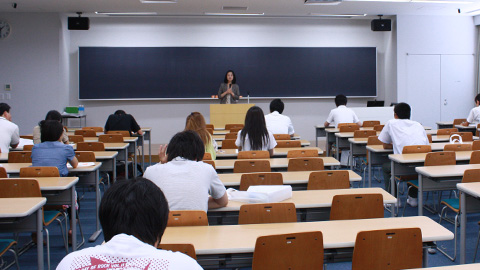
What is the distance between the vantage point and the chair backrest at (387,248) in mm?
2354

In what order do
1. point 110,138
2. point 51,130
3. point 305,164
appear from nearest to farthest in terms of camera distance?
point 51,130, point 305,164, point 110,138

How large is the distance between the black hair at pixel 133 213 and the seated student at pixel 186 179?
5.07ft

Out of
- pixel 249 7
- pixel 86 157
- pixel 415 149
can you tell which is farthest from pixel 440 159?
pixel 249 7

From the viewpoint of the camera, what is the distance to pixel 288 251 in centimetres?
231

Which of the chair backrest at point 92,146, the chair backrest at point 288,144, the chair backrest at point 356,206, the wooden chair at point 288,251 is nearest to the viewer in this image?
the wooden chair at point 288,251

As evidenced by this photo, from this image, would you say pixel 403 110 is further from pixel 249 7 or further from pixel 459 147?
pixel 249 7

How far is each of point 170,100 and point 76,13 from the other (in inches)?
116

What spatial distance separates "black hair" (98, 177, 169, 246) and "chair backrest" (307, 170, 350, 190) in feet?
8.50

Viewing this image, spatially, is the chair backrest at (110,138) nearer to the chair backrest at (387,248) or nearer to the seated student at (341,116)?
the seated student at (341,116)

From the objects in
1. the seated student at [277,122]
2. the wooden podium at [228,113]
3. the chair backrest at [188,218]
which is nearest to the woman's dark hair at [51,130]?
the chair backrest at [188,218]

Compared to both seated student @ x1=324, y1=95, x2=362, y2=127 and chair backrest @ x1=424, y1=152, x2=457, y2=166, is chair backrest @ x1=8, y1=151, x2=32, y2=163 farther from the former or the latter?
seated student @ x1=324, y1=95, x2=362, y2=127

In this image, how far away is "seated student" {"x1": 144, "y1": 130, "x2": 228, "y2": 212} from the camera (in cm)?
301

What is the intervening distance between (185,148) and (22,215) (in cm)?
109

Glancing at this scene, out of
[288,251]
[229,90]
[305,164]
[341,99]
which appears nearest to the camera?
[288,251]
